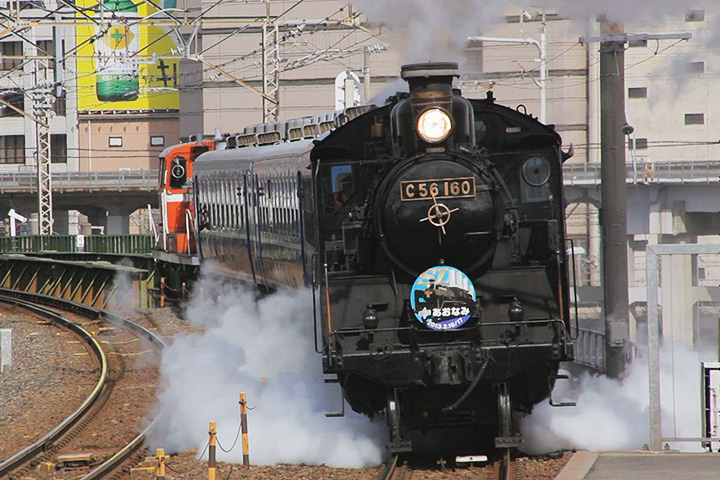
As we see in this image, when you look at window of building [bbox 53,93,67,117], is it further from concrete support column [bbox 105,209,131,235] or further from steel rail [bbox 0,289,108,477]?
steel rail [bbox 0,289,108,477]

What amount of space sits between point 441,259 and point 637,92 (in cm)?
4782

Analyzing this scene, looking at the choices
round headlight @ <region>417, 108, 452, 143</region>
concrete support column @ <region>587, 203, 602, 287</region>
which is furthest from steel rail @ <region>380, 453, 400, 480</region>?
concrete support column @ <region>587, 203, 602, 287</region>

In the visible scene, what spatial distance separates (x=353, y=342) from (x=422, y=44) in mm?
4003

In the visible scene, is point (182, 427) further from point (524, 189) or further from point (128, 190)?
point (128, 190)

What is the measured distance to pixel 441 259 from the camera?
32.5 ft

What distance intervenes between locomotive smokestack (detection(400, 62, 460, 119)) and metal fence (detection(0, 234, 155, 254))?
33.3 m

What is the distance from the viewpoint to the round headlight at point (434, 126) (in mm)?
9750

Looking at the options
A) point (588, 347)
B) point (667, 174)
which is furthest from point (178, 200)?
point (667, 174)

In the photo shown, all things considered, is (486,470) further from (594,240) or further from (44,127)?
(594,240)

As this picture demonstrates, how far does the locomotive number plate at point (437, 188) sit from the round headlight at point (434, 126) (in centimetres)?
36

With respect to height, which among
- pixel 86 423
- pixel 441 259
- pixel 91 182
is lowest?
pixel 86 423

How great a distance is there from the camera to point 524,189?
1021 cm

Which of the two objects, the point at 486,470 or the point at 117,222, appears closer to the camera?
the point at 486,470

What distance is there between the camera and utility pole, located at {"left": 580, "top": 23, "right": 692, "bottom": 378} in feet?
47.8
